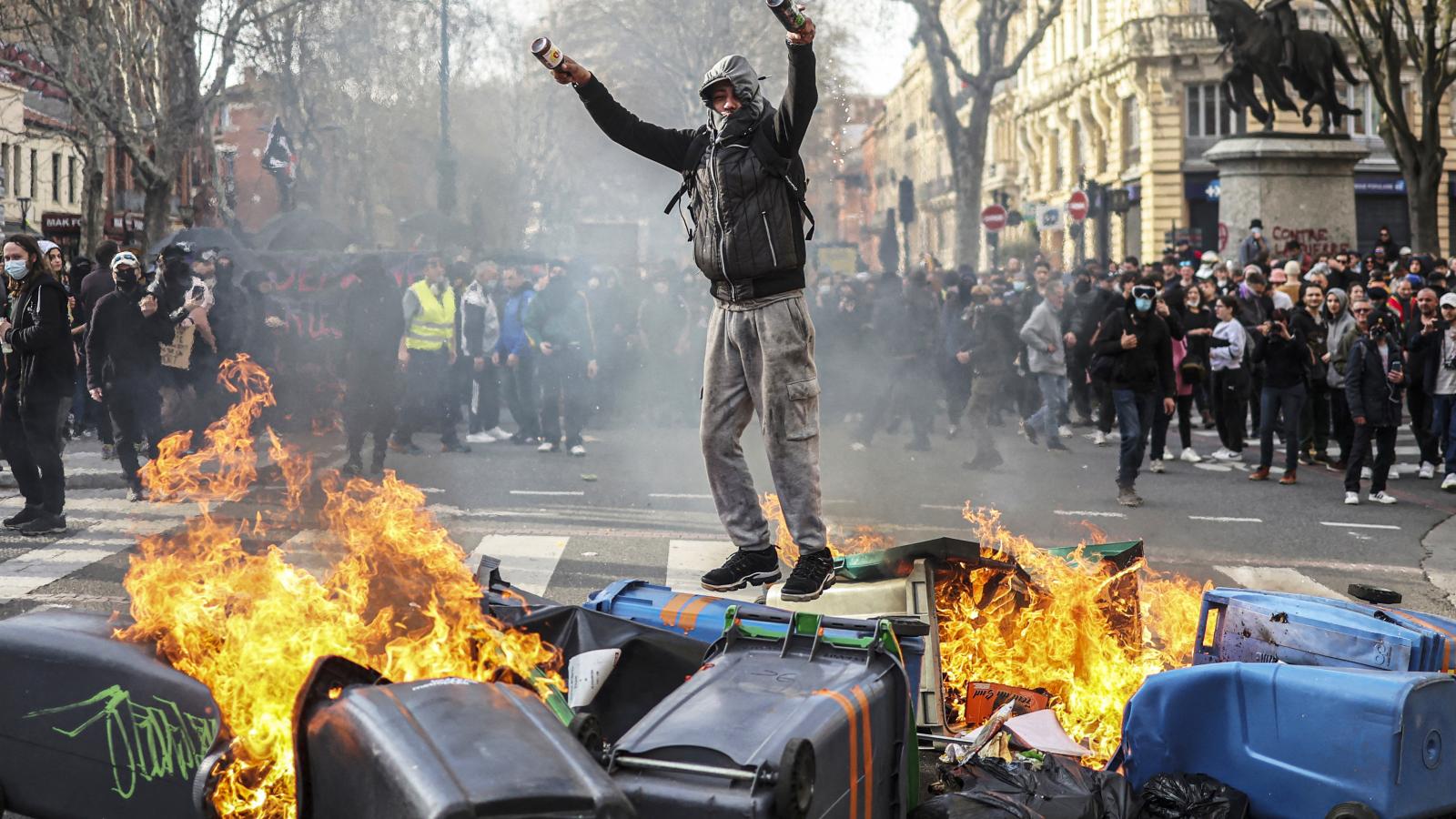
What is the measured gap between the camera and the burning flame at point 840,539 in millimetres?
7613

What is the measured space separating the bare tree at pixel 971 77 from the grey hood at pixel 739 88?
2751 centimetres

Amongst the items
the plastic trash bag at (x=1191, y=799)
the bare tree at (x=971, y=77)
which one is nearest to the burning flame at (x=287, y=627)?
the plastic trash bag at (x=1191, y=799)

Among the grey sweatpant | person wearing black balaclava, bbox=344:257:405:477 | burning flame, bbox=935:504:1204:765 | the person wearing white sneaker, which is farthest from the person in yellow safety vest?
burning flame, bbox=935:504:1204:765

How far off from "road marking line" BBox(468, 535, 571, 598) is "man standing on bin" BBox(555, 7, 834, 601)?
2.31 m

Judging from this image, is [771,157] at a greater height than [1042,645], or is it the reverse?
[771,157]

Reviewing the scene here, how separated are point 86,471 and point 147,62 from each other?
51.9ft

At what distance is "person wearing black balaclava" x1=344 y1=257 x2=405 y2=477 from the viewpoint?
12.4 m

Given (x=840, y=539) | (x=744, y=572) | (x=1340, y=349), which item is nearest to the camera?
(x=744, y=572)

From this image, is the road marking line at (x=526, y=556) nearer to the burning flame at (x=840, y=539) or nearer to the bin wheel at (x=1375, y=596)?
the burning flame at (x=840, y=539)

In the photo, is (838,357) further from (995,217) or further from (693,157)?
(693,157)

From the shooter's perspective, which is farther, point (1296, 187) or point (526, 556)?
point (1296, 187)

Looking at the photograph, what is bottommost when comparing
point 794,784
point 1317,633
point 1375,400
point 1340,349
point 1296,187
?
point 794,784

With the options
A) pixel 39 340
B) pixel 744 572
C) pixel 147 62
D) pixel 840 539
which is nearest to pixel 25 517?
pixel 39 340

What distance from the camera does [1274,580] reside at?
855 centimetres
